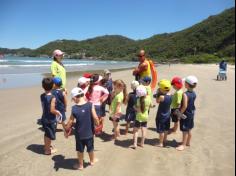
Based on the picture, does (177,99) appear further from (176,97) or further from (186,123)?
(186,123)

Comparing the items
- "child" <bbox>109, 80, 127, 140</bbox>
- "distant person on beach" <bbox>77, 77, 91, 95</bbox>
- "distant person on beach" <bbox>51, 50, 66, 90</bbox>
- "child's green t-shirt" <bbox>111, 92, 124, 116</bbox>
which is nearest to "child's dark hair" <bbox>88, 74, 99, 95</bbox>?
"distant person on beach" <bbox>77, 77, 91, 95</bbox>

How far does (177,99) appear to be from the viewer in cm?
655

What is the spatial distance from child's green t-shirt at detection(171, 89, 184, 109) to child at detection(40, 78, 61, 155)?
8.52 ft

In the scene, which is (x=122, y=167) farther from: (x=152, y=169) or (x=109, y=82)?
(x=109, y=82)

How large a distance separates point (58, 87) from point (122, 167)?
2.48 metres

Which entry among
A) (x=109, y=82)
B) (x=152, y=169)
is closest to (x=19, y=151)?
(x=152, y=169)

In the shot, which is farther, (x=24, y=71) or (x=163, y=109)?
(x=24, y=71)

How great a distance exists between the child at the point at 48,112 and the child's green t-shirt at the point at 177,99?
2.60 meters

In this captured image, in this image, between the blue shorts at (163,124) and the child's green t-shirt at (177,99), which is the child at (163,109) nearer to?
the blue shorts at (163,124)

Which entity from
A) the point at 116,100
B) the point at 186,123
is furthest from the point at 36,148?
the point at 186,123

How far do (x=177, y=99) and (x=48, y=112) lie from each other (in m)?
2.78

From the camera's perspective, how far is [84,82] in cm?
656

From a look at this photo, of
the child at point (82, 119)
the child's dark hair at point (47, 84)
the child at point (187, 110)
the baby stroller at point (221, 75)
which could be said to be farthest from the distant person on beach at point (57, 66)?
the baby stroller at point (221, 75)

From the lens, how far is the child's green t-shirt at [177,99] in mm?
6512
